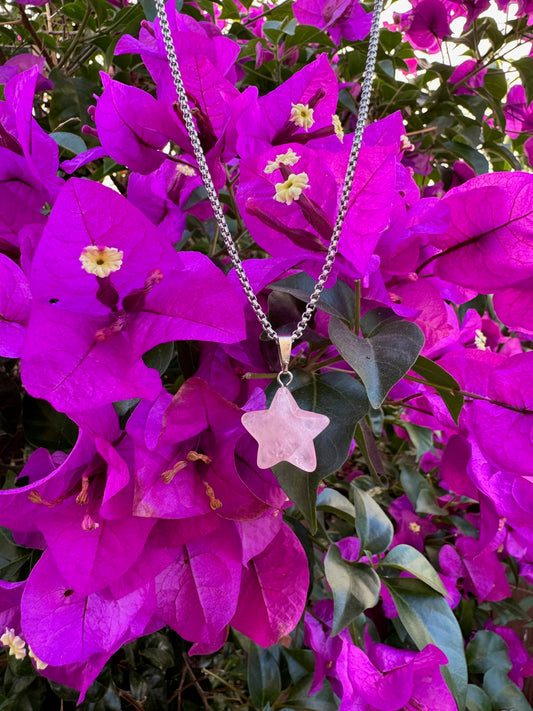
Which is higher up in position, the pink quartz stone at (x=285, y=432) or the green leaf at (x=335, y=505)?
the pink quartz stone at (x=285, y=432)

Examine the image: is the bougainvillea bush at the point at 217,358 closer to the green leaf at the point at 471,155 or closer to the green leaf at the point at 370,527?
the green leaf at the point at 370,527

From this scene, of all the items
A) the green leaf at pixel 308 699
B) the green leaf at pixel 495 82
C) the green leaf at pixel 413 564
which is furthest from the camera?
the green leaf at pixel 495 82

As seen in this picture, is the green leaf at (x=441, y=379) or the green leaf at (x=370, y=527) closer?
the green leaf at (x=441, y=379)

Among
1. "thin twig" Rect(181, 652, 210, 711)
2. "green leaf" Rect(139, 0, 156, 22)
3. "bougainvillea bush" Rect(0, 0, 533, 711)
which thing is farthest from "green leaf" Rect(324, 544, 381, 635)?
"green leaf" Rect(139, 0, 156, 22)

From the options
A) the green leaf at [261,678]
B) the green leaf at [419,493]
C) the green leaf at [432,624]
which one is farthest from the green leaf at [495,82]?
the green leaf at [261,678]

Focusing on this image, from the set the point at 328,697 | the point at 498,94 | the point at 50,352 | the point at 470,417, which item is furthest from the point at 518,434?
the point at 498,94

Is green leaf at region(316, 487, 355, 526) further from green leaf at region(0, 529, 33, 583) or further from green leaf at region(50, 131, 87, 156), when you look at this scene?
green leaf at region(50, 131, 87, 156)
